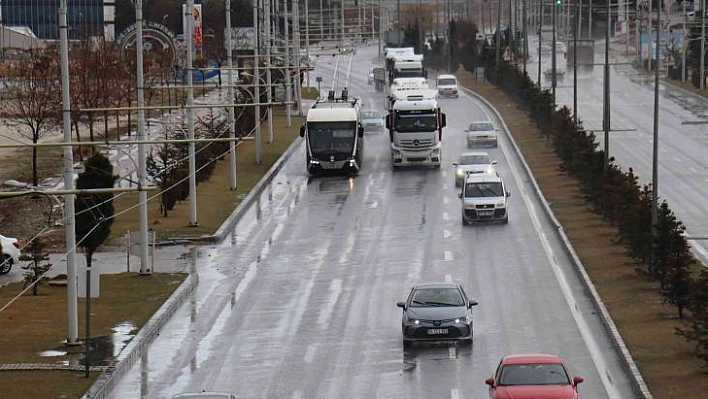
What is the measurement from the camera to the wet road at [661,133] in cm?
5988

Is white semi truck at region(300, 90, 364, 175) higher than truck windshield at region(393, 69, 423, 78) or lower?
lower

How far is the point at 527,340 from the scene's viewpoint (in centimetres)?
3381

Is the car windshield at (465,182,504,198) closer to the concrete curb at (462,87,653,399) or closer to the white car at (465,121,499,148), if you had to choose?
the concrete curb at (462,87,653,399)

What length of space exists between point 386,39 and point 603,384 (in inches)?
5536

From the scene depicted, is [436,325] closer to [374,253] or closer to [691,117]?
[374,253]

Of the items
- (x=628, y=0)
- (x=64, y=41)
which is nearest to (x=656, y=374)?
(x=64, y=41)

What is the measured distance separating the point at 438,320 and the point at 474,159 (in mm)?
33215

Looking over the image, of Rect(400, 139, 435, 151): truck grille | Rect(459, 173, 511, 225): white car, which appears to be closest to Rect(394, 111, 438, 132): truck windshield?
Rect(400, 139, 435, 151): truck grille

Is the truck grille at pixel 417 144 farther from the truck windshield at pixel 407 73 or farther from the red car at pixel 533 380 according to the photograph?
the truck windshield at pixel 407 73

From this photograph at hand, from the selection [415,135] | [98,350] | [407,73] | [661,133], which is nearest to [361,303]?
[98,350]

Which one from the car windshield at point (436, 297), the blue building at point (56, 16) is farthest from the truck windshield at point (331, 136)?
the car windshield at point (436, 297)

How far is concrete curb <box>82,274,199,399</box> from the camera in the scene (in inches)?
1154

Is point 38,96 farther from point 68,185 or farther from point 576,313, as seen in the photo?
point 68,185

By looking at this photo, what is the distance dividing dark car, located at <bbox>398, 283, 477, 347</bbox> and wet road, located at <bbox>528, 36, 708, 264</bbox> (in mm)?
13952
